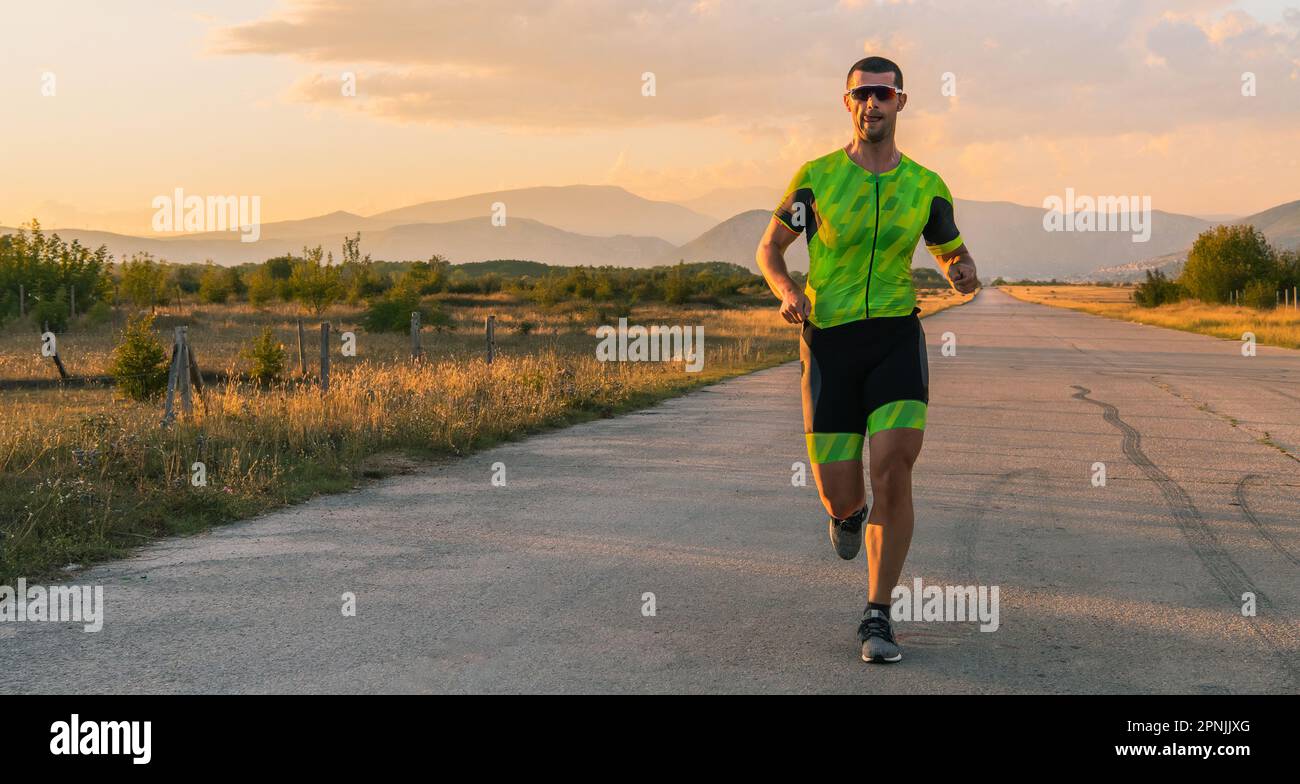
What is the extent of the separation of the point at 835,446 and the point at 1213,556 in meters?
3.36

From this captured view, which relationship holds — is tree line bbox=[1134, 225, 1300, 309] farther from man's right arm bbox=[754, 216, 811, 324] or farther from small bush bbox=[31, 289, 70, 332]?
man's right arm bbox=[754, 216, 811, 324]

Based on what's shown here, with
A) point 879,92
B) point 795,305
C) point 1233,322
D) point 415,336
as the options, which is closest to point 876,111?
point 879,92

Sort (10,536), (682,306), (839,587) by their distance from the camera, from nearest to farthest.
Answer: (839,587), (10,536), (682,306)

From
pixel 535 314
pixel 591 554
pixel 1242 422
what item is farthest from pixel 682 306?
pixel 591 554

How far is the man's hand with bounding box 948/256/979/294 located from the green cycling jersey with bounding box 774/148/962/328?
0.86 ft

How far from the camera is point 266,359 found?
22.2m

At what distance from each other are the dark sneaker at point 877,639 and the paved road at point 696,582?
0.08 m

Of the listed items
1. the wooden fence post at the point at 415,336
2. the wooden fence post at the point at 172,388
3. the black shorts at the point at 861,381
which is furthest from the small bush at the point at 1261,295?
the black shorts at the point at 861,381

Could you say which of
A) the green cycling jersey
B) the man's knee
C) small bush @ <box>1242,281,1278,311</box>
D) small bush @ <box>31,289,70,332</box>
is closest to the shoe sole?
the man's knee

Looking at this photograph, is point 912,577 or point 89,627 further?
point 912,577
